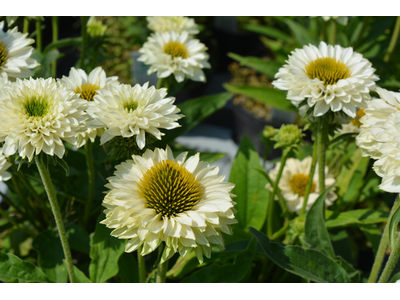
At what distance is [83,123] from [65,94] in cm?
7

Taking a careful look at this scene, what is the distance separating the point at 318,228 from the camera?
1023mm

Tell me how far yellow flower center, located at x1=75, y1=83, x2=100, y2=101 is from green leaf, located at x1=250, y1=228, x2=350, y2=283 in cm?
54

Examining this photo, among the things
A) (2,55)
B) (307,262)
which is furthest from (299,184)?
(2,55)

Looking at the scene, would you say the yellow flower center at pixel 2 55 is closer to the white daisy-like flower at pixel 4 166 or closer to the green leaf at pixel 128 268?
the white daisy-like flower at pixel 4 166

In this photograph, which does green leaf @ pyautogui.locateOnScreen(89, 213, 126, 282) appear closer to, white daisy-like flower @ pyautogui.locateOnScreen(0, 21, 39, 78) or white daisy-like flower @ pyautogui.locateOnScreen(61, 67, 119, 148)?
white daisy-like flower @ pyautogui.locateOnScreen(61, 67, 119, 148)

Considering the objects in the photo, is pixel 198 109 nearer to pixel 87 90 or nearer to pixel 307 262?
pixel 87 90

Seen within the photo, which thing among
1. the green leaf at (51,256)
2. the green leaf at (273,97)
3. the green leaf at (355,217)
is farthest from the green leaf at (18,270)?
the green leaf at (273,97)

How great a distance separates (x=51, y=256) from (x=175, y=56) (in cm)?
74

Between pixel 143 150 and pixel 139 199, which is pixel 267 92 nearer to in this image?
pixel 143 150

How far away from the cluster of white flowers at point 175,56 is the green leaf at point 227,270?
56cm

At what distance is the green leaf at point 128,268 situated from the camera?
3.66ft

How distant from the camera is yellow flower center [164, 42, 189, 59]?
1.28 m

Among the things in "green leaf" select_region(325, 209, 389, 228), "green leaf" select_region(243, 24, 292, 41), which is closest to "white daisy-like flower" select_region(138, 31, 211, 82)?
"green leaf" select_region(325, 209, 389, 228)

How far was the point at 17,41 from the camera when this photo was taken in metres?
1.07
